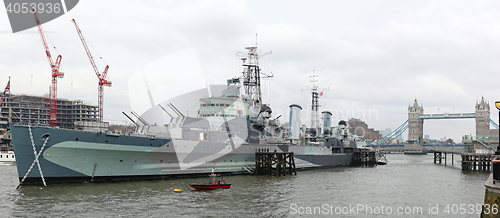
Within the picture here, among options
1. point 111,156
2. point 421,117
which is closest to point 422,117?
point 421,117

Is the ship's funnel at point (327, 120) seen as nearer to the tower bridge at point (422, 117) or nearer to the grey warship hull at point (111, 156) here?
the grey warship hull at point (111, 156)

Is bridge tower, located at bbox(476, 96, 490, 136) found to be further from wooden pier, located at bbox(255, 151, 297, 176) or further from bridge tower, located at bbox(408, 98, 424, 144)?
wooden pier, located at bbox(255, 151, 297, 176)

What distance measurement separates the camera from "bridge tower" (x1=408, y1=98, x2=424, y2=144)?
158150mm

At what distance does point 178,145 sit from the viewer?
24.3 meters

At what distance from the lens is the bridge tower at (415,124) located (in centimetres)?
15815

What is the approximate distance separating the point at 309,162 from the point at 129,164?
2190cm

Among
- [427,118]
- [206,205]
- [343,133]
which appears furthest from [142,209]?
[427,118]

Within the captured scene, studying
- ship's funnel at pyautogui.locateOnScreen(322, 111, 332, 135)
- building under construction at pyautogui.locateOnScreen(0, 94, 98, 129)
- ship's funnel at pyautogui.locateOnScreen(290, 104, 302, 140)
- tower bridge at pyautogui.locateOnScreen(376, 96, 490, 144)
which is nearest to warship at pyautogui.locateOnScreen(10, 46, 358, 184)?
ship's funnel at pyautogui.locateOnScreen(290, 104, 302, 140)

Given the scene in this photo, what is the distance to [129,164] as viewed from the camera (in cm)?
2248

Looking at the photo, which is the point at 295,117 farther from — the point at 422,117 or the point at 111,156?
the point at 422,117

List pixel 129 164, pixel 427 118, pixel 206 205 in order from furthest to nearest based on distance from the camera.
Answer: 1. pixel 427 118
2. pixel 129 164
3. pixel 206 205

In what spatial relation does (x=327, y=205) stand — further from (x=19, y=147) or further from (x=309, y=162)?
(x=309, y=162)

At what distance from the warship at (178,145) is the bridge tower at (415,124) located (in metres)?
132

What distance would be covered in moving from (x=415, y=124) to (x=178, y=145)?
160 meters
